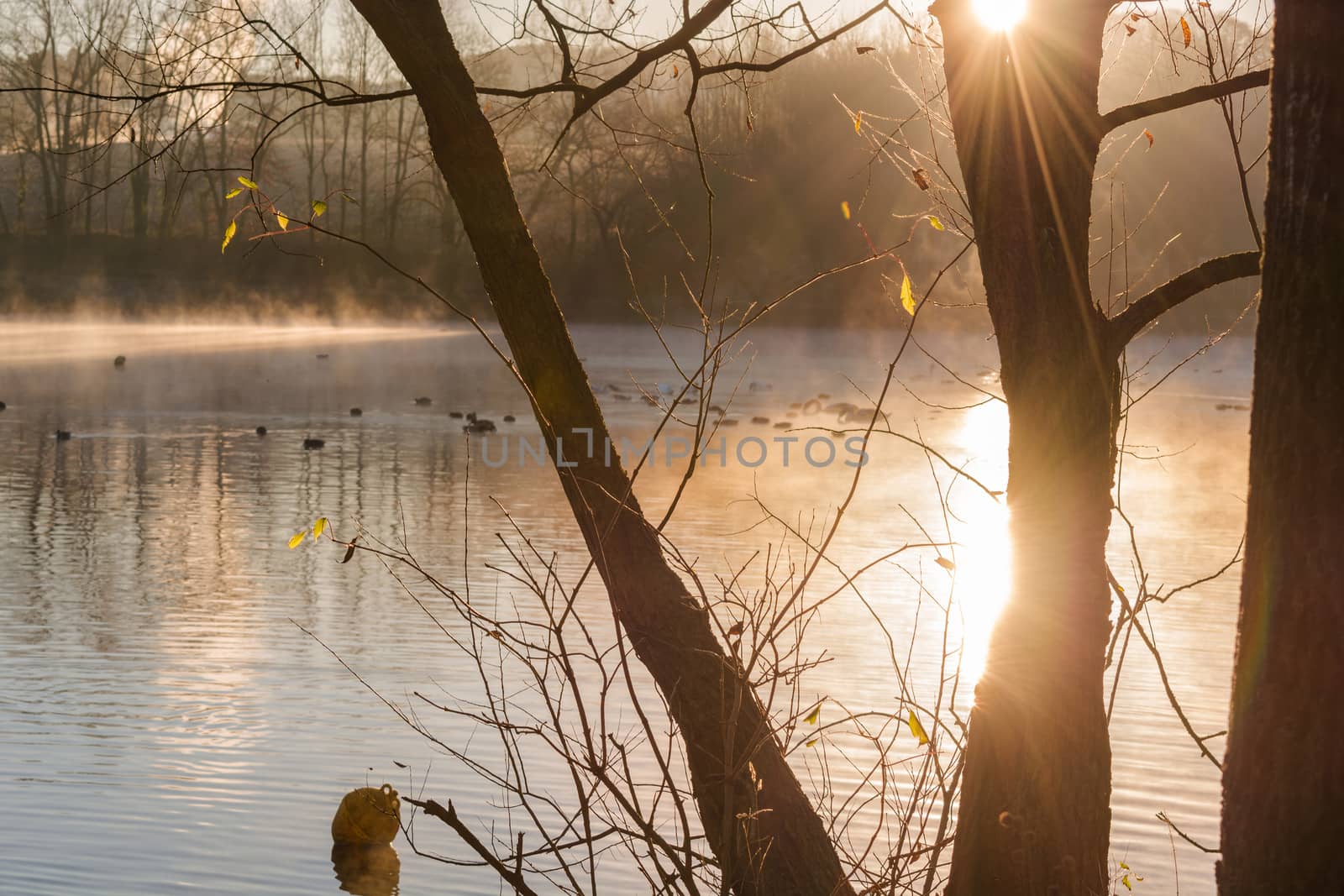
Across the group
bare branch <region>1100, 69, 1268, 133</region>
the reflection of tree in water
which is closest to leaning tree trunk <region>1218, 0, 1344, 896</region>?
bare branch <region>1100, 69, 1268, 133</region>

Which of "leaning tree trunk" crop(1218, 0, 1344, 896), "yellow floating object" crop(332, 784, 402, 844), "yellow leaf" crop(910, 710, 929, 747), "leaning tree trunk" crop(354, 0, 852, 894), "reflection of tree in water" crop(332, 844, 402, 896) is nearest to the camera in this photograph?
"leaning tree trunk" crop(1218, 0, 1344, 896)

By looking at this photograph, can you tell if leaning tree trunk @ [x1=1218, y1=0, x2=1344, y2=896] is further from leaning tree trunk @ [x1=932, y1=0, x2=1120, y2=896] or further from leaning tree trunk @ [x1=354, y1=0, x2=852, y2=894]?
leaning tree trunk @ [x1=354, y1=0, x2=852, y2=894]

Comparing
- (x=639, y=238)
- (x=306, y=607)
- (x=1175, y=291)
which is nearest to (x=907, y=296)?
(x=1175, y=291)

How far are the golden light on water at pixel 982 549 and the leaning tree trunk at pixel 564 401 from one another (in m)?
0.60

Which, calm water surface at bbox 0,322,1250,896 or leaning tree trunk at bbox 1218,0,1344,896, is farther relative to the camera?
calm water surface at bbox 0,322,1250,896

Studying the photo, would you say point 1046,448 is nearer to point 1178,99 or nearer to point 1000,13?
point 1178,99

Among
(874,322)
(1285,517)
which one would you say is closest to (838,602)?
(1285,517)

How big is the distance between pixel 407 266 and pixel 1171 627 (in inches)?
1554

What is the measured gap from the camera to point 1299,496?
2043 mm

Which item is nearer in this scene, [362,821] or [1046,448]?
[1046,448]

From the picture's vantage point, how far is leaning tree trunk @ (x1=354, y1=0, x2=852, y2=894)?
3.53 metres

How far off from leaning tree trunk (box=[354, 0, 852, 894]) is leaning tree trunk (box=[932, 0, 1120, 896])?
707mm

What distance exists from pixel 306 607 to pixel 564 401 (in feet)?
20.5

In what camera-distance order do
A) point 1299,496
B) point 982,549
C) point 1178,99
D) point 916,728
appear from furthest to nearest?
point 982,549 < point 1178,99 < point 916,728 < point 1299,496
